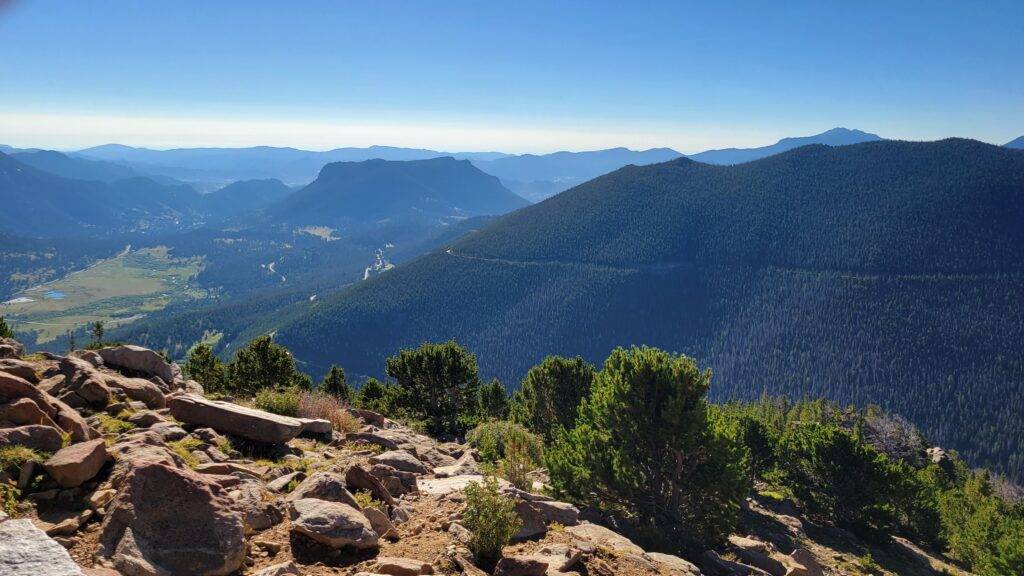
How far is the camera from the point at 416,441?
2433 cm

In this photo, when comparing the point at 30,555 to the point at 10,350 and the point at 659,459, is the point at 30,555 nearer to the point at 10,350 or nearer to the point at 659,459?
the point at 10,350

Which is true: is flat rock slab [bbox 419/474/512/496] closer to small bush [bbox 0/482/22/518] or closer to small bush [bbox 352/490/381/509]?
small bush [bbox 352/490/381/509]

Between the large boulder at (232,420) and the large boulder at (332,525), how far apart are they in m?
5.31

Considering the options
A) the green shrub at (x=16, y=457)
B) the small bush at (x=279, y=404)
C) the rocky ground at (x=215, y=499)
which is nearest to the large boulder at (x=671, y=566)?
the rocky ground at (x=215, y=499)

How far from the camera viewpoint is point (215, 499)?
9.09 metres

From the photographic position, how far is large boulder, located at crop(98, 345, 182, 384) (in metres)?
18.5

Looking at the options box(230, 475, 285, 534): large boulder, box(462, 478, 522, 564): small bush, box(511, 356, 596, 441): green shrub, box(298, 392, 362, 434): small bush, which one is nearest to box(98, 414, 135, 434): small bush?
box(230, 475, 285, 534): large boulder

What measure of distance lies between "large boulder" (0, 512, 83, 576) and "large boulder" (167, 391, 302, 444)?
8.76 m

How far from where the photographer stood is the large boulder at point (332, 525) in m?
9.74

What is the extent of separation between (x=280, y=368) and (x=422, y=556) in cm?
3142

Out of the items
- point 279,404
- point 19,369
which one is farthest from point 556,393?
point 19,369

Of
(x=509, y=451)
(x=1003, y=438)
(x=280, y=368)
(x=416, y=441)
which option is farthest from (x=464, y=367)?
(x=1003, y=438)

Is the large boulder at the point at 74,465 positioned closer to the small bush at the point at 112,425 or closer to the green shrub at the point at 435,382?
the small bush at the point at 112,425

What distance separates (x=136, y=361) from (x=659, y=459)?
1934 centimetres
